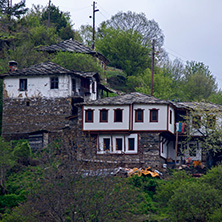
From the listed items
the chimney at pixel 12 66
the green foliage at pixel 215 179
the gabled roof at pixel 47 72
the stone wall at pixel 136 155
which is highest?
the chimney at pixel 12 66

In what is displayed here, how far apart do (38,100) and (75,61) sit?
34.3 ft

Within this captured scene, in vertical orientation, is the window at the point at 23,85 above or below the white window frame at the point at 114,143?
above

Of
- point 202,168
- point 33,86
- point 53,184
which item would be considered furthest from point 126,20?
point 53,184

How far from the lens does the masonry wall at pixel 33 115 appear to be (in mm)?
61344

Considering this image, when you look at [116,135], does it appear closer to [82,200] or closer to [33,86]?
[33,86]

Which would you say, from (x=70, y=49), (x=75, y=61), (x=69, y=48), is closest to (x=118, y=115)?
(x=75, y=61)

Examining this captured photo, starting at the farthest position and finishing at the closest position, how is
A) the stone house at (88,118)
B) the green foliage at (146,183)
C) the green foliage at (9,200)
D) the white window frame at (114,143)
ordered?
the stone house at (88,118)
the white window frame at (114,143)
the green foliage at (146,183)
the green foliage at (9,200)

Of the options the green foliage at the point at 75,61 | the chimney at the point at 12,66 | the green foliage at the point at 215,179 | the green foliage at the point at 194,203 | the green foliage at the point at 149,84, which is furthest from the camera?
the green foliage at the point at 149,84

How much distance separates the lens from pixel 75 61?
70.9m

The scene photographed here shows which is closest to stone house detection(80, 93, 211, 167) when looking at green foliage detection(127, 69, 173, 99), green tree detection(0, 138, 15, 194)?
green tree detection(0, 138, 15, 194)

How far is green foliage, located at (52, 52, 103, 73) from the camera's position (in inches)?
2781

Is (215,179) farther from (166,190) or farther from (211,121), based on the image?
(211,121)

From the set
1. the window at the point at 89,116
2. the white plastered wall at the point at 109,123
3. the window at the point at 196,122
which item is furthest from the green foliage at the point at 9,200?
the window at the point at 196,122

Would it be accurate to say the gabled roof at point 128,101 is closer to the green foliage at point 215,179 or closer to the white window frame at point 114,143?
the white window frame at point 114,143
